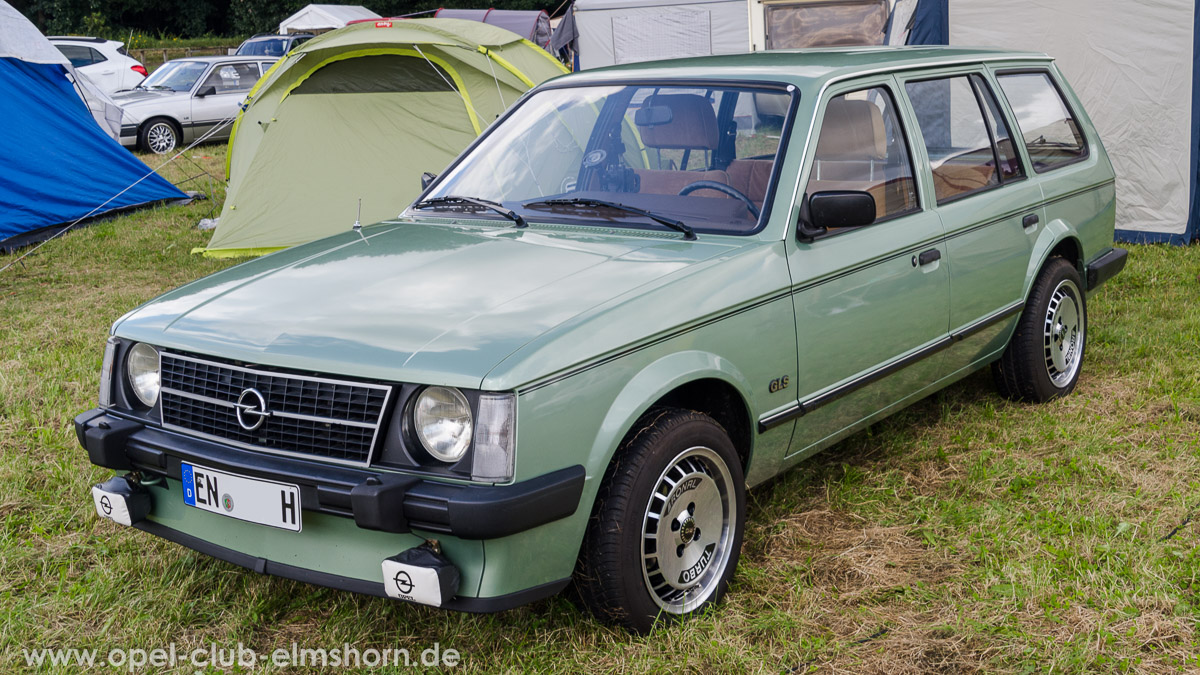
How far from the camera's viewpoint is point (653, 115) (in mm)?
3828

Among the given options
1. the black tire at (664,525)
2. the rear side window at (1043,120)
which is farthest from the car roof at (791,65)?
the black tire at (664,525)

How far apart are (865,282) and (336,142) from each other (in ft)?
21.7

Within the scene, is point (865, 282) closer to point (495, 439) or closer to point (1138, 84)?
point (495, 439)

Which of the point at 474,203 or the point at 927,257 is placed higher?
the point at 474,203

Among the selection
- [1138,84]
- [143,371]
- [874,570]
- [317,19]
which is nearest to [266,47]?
[317,19]

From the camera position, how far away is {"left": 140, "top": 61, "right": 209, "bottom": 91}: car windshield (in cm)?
1728

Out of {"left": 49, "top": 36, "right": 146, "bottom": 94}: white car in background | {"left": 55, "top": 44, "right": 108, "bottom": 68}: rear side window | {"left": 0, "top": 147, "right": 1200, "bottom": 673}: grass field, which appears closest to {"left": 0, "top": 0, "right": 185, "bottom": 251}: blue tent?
{"left": 0, "top": 147, "right": 1200, "bottom": 673}: grass field

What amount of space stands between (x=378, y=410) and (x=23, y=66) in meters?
9.52

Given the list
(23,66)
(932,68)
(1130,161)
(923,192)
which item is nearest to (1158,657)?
(923,192)

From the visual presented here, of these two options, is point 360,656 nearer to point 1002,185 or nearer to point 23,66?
point 1002,185

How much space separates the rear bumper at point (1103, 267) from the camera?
505cm

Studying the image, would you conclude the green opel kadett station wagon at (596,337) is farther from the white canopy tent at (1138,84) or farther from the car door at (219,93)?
the car door at (219,93)

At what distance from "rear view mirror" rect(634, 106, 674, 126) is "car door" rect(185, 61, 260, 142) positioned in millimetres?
14181

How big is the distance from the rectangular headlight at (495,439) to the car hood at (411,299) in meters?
0.07
